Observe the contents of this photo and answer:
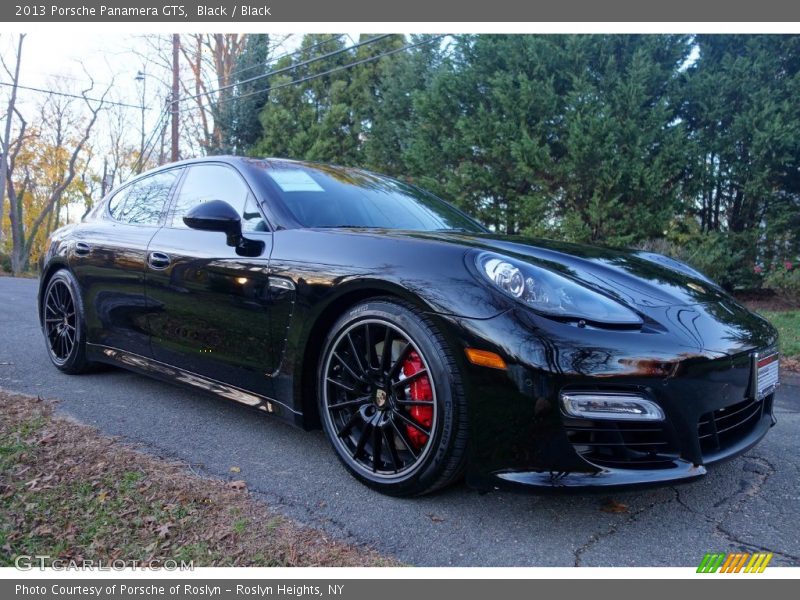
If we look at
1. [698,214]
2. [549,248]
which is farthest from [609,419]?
[698,214]

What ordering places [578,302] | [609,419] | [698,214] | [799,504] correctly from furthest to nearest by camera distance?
1. [698,214]
2. [799,504]
3. [578,302]
4. [609,419]

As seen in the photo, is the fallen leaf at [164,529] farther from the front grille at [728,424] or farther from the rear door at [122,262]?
the front grille at [728,424]

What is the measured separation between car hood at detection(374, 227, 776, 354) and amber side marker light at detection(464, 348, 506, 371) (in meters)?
0.46

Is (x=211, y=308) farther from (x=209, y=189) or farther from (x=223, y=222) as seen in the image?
(x=209, y=189)

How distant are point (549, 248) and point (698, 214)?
327 inches

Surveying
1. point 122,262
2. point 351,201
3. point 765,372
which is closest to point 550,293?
point 765,372

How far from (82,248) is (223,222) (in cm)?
179

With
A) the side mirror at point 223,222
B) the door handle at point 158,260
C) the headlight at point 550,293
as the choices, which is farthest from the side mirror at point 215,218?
the headlight at point 550,293

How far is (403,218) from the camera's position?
130 inches

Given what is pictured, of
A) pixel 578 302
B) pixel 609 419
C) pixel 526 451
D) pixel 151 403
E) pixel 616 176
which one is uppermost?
pixel 616 176

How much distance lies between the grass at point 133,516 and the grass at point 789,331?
4859 millimetres

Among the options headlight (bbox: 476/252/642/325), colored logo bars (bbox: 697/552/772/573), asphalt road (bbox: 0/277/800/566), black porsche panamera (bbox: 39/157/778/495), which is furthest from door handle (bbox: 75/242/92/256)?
colored logo bars (bbox: 697/552/772/573)

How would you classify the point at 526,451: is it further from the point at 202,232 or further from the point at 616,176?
the point at 616,176

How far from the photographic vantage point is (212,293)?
303cm
